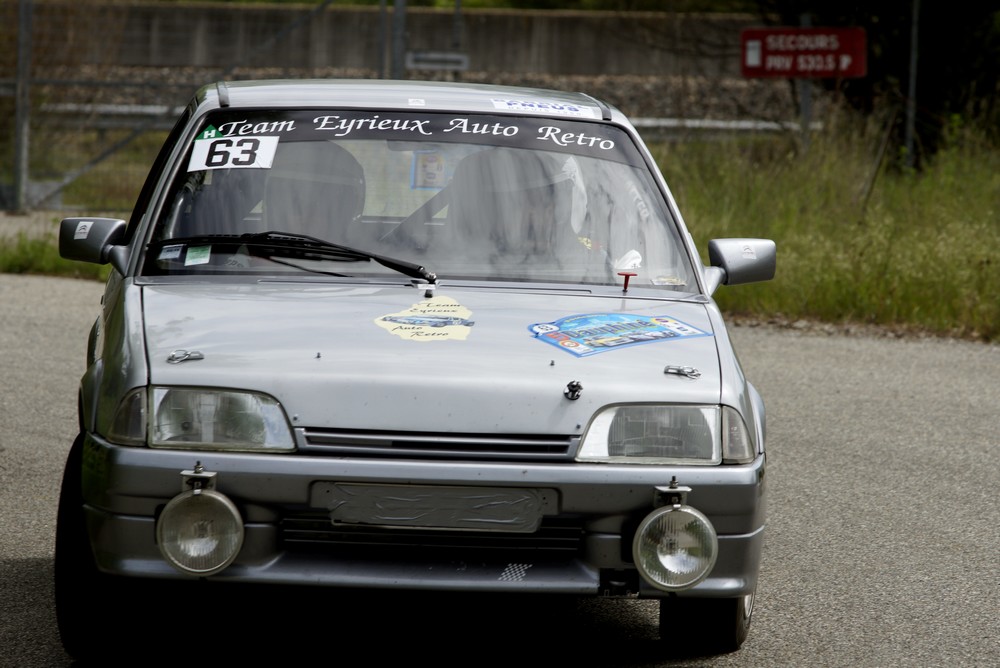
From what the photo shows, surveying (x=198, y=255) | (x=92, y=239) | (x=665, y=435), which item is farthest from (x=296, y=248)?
(x=665, y=435)

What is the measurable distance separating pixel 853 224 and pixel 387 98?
790 cm

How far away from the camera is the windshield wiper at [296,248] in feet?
14.0

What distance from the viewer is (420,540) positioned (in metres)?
3.44

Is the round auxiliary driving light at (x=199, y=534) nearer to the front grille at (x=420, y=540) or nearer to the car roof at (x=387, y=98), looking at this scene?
the front grille at (x=420, y=540)

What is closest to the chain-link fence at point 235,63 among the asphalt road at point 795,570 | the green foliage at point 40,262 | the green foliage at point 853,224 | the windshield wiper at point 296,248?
the green foliage at point 853,224

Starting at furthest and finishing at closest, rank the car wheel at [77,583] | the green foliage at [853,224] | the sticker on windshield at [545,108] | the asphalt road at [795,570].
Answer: the green foliage at [853,224] < the sticker on windshield at [545,108] < the asphalt road at [795,570] < the car wheel at [77,583]

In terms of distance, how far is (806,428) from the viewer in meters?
7.24

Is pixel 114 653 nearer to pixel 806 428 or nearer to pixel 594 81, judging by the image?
pixel 806 428

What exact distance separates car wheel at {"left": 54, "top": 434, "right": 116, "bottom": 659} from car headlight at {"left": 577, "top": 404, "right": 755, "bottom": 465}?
130 centimetres

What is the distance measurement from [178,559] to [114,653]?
1.82 feet

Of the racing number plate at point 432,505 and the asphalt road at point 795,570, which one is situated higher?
the racing number plate at point 432,505

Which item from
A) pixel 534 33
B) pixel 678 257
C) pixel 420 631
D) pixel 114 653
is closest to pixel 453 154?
pixel 678 257

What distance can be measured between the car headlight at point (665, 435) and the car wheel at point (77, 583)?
1303mm

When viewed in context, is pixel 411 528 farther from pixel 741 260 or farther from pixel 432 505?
pixel 741 260
